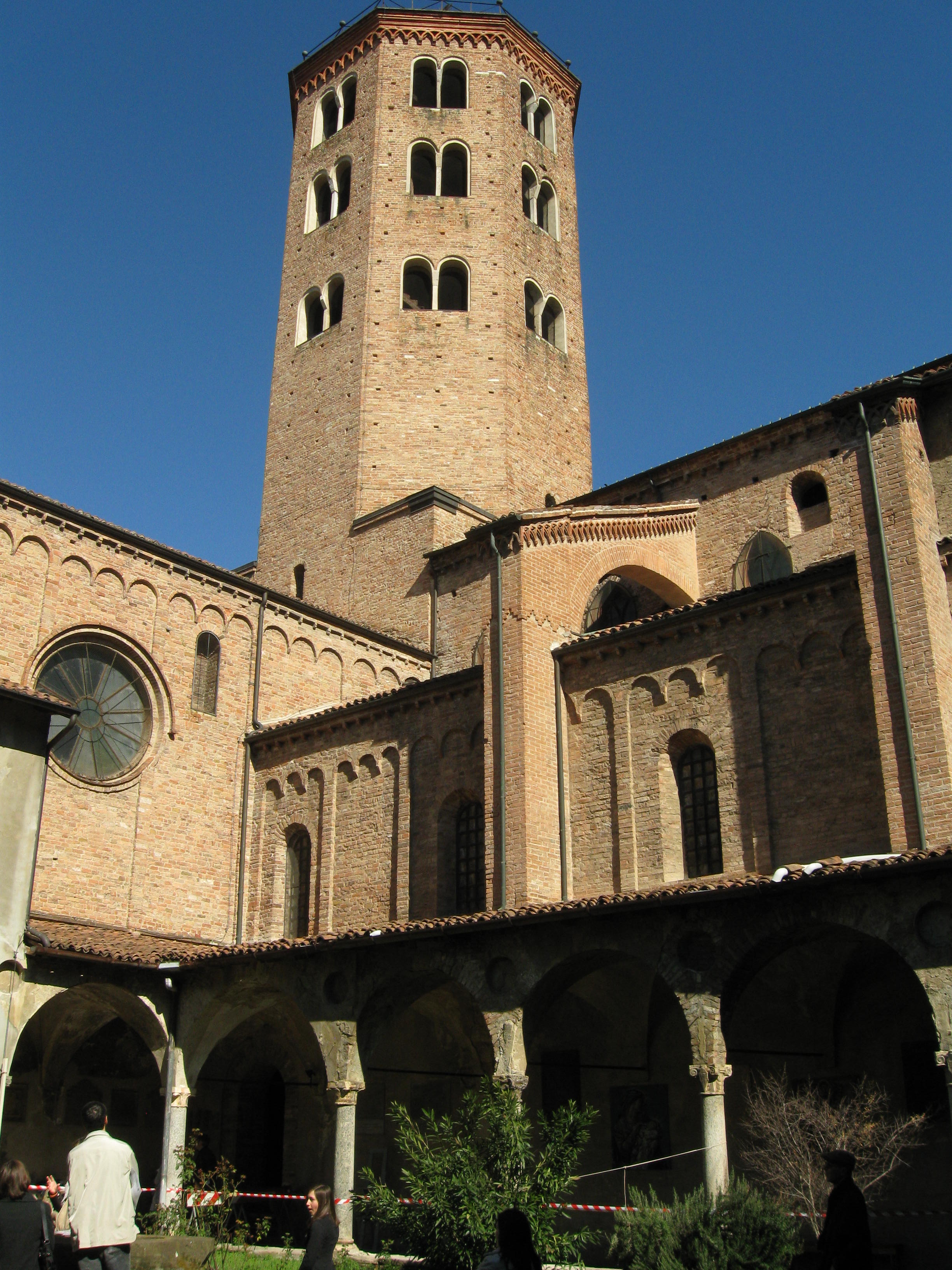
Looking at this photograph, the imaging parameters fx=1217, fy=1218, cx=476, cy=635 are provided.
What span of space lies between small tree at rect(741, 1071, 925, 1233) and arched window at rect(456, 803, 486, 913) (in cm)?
585

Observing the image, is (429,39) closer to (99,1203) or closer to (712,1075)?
(712,1075)

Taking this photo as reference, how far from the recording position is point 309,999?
15062 mm

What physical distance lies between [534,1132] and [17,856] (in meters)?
7.26

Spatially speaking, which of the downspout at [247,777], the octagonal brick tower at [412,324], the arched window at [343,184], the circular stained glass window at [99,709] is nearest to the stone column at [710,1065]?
the downspout at [247,777]

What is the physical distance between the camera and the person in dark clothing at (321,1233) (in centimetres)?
757

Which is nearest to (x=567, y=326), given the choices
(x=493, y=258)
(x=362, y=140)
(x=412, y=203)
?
(x=493, y=258)

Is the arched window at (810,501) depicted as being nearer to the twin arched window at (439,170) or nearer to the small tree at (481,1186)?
the small tree at (481,1186)

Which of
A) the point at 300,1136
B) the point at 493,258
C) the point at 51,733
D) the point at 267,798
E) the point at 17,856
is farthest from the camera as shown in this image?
the point at 493,258

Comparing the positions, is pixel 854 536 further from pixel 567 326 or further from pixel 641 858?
pixel 567 326

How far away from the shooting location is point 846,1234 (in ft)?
21.0

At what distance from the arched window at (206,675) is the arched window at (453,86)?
15560 millimetres

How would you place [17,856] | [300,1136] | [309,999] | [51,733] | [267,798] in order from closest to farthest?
1. [17,856]
2. [309,999]
3. [51,733]
4. [300,1136]
5. [267,798]

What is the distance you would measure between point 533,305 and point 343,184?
5487 millimetres

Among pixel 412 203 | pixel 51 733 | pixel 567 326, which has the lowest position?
pixel 51 733
